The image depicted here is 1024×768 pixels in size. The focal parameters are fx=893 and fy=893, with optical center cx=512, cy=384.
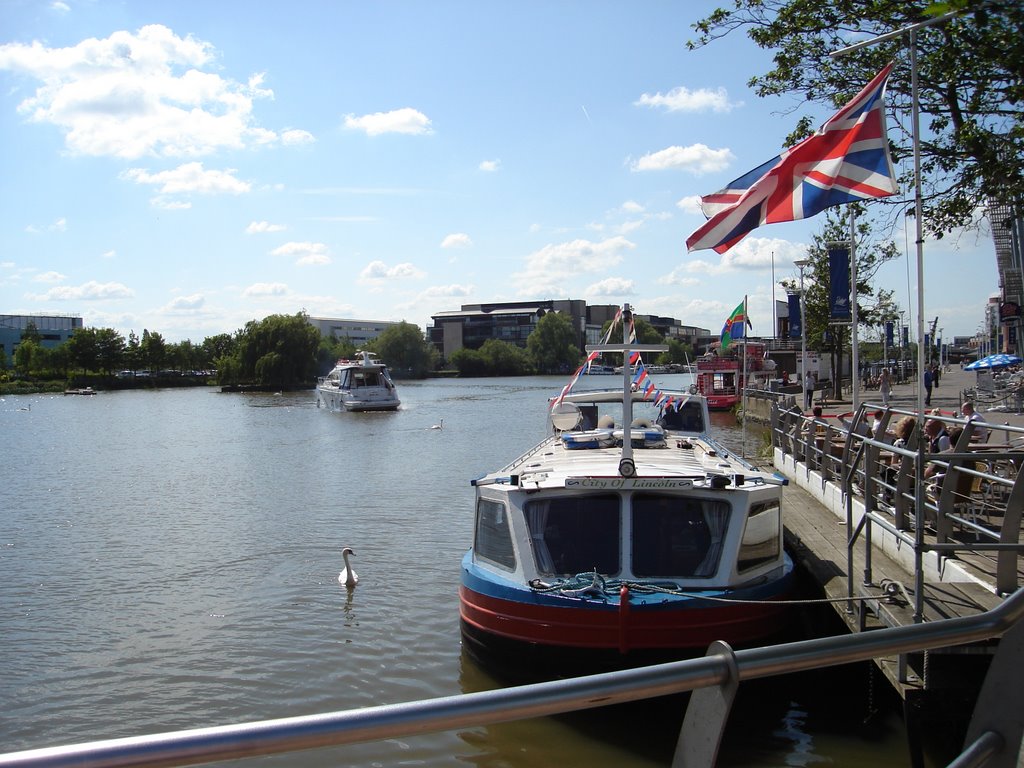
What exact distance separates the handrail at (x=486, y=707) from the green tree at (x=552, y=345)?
6357 inches

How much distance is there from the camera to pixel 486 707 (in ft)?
7.21

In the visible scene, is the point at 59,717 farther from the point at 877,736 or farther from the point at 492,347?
the point at 492,347

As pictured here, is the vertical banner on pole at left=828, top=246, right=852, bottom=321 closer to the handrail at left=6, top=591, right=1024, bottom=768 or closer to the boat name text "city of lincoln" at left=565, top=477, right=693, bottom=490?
the boat name text "city of lincoln" at left=565, top=477, right=693, bottom=490

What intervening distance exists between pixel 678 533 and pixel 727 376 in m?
56.2

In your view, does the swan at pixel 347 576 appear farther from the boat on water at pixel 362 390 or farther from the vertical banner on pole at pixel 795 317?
the boat on water at pixel 362 390

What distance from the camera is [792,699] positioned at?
424 inches

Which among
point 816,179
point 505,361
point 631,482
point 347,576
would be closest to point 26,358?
point 505,361

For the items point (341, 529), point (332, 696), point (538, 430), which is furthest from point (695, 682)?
point (538, 430)

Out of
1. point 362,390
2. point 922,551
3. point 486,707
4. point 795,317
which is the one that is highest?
point 795,317

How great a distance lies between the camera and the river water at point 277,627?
390 inches

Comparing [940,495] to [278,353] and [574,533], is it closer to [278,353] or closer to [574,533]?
[574,533]

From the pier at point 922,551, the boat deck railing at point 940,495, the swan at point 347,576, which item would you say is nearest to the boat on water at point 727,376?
the boat deck railing at point 940,495

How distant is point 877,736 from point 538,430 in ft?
132

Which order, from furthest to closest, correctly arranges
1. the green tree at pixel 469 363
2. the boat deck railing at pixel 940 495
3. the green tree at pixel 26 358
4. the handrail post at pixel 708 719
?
the green tree at pixel 469 363
the green tree at pixel 26 358
the boat deck railing at pixel 940 495
the handrail post at pixel 708 719
